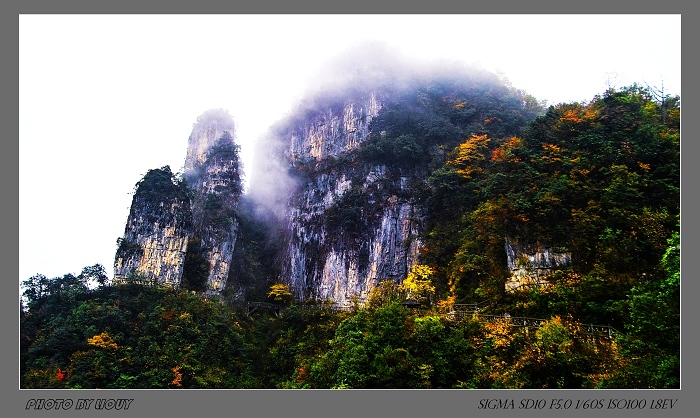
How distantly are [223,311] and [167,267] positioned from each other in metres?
4.37

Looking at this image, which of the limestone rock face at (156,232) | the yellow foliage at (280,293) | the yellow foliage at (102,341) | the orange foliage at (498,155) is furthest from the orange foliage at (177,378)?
the orange foliage at (498,155)

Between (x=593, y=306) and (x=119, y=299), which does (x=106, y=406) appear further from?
(x=593, y=306)

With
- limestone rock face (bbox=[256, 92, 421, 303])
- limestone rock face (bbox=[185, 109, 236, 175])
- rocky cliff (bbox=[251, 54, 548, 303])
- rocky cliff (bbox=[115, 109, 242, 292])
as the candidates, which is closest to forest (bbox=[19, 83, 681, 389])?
rocky cliff (bbox=[251, 54, 548, 303])

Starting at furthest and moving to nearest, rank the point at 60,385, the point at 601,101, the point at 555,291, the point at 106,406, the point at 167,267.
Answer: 1. the point at 167,267
2. the point at 601,101
3. the point at 60,385
4. the point at 555,291
5. the point at 106,406

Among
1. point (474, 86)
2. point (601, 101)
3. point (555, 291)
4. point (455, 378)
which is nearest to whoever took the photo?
point (455, 378)

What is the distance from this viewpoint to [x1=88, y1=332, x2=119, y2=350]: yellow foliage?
2055cm

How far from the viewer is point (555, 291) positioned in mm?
16828

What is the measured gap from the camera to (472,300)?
65.1ft

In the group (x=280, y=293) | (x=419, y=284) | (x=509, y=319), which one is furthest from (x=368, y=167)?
(x=509, y=319)

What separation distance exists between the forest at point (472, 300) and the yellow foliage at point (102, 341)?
6 cm

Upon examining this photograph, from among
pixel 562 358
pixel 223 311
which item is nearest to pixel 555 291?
pixel 562 358

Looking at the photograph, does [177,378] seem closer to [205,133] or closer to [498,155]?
[498,155]

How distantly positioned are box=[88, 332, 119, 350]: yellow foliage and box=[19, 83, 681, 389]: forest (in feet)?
0.19

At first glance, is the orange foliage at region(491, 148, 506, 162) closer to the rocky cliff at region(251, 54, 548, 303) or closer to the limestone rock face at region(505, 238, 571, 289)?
the rocky cliff at region(251, 54, 548, 303)
